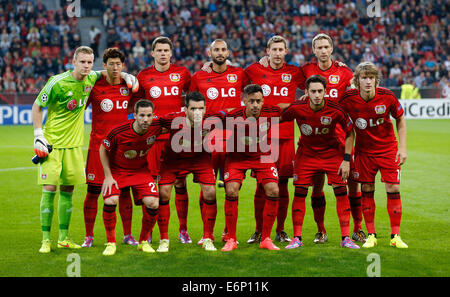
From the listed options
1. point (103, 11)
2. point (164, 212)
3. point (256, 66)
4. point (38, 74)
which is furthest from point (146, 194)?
point (103, 11)

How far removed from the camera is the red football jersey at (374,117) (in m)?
6.41

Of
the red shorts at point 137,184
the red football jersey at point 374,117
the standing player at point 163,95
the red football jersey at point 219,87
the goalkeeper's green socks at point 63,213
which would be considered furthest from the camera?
the red football jersey at point 219,87

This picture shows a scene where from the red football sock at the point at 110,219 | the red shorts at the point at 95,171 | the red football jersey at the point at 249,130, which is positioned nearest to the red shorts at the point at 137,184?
the red football sock at the point at 110,219

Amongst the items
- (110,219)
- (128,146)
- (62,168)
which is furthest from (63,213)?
(128,146)

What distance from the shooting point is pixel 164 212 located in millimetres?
6387

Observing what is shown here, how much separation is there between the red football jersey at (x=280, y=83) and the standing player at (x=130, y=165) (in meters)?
1.46

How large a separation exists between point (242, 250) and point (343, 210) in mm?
1173

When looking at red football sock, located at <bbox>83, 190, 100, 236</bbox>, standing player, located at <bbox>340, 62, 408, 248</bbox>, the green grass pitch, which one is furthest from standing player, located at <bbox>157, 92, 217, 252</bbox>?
standing player, located at <bbox>340, 62, 408, 248</bbox>

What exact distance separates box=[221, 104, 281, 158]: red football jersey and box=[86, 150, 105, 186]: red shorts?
56.1 inches

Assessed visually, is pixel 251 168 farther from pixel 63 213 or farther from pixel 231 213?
pixel 63 213

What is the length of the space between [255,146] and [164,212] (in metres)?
1.21

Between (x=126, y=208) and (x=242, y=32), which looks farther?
A: (x=242, y=32)

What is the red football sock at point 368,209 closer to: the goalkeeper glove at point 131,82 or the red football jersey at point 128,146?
the red football jersey at point 128,146

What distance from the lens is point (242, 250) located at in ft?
20.6
